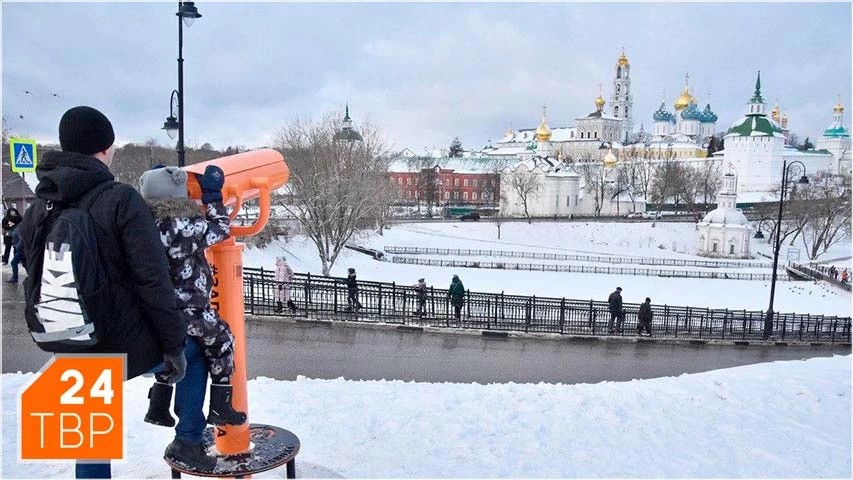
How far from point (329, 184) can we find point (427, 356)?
18.3m

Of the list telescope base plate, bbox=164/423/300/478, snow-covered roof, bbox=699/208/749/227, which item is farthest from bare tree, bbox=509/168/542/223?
telescope base plate, bbox=164/423/300/478

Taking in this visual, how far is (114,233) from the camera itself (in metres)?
2.67

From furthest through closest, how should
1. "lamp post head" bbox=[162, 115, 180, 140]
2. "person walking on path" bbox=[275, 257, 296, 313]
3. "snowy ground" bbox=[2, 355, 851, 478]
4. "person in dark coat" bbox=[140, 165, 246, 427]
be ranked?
"person walking on path" bbox=[275, 257, 296, 313] → "lamp post head" bbox=[162, 115, 180, 140] → "snowy ground" bbox=[2, 355, 851, 478] → "person in dark coat" bbox=[140, 165, 246, 427]

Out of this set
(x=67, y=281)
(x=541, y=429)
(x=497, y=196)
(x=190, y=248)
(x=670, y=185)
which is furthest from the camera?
(x=497, y=196)

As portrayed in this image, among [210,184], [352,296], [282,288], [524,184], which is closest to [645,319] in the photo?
[352,296]

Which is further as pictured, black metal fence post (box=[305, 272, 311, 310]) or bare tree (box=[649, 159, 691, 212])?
bare tree (box=[649, 159, 691, 212])

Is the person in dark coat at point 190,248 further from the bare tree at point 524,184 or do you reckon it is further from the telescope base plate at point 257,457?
the bare tree at point 524,184

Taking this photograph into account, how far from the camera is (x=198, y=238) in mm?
3277

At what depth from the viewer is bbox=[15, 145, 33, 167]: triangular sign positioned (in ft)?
39.3

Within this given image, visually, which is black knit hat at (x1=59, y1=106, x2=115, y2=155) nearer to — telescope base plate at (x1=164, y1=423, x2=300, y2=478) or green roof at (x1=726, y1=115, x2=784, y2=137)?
telescope base plate at (x1=164, y1=423, x2=300, y2=478)

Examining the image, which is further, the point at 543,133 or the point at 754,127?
the point at 543,133

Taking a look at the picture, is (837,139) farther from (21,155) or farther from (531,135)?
(21,155)

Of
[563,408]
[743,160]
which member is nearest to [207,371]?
[563,408]

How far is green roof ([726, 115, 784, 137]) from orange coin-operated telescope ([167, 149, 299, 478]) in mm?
103100
